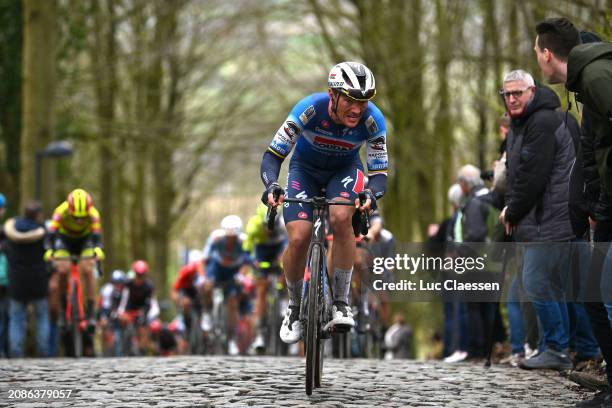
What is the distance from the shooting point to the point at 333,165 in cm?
946

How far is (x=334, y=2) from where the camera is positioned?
2933 cm

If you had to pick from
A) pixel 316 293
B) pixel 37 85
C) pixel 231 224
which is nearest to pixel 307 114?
pixel 316 293

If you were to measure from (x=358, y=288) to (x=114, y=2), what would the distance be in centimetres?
1639

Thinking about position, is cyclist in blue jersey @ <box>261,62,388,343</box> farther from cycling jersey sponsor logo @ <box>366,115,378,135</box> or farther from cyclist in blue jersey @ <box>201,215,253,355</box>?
cyclist in blue jersey @ <box>201,215,253,355</box>

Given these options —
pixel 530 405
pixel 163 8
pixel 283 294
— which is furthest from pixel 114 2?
pixel 530 405

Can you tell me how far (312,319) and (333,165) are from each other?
1.60 metres

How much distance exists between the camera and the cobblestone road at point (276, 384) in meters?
8.47

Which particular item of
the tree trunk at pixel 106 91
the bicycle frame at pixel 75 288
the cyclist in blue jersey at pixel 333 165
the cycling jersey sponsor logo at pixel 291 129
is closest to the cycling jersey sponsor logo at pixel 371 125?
the cyclist in blue jersey at pixel 333 165

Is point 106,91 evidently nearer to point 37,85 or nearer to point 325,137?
point 37,85

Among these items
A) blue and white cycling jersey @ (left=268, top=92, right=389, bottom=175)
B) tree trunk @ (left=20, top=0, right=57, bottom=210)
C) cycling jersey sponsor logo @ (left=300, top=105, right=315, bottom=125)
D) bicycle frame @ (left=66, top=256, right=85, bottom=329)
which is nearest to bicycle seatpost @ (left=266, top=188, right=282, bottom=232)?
blue and white cycling jersey @ (left=268, top=92, right=389, bottom=175)

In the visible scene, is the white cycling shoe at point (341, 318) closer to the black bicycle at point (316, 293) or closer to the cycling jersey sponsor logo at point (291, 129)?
the black bicycle at point (316, 293)

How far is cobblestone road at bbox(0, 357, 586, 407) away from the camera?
27.8 feet

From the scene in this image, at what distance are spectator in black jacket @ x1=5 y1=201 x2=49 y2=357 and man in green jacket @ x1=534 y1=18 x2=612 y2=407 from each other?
9.98 meters

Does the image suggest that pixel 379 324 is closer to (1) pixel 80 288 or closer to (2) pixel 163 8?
(1) pixel 80 288
